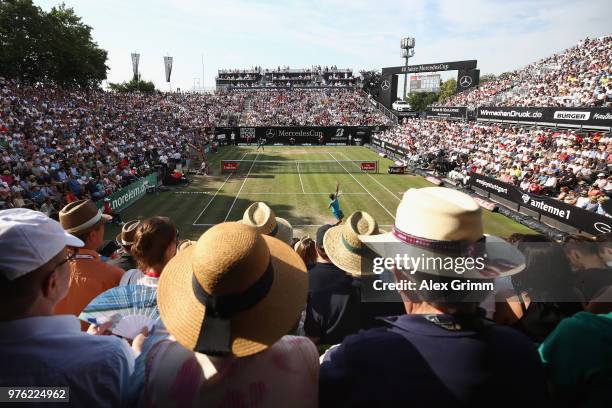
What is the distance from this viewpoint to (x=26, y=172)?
63.1 feet

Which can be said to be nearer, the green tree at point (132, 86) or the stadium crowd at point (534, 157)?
the stadium crowd at point (534, 157)

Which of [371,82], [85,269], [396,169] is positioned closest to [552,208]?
[396,169]

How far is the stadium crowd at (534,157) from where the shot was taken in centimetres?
2127

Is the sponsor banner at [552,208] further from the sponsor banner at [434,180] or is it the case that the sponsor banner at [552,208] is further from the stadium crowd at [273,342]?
the stadium crowd at [273,342]

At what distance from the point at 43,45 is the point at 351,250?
205 ft

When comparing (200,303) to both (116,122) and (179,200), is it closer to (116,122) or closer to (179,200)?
(179,200)

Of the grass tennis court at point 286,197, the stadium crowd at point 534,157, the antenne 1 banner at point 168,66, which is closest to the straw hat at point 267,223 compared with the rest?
the grass tennis court at point 286,197

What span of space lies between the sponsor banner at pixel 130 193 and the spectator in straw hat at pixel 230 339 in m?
19.9

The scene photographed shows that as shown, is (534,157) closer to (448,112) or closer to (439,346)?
(448,112)

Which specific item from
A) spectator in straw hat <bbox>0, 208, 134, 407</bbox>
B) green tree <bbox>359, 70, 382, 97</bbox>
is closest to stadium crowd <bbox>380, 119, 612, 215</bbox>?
spectator in straw hat <bbox>0, 208, 134, 407</bbox>

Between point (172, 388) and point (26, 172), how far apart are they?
21843mm

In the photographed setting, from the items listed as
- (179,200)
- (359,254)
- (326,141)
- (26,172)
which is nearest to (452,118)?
(326,141)

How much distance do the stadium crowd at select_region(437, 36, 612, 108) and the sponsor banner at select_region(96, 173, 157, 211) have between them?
3240cm

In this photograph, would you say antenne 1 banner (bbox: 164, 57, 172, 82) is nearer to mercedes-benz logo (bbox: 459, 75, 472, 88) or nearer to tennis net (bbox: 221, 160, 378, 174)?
tennis net (bbox: 221, 160, 378, 174)
